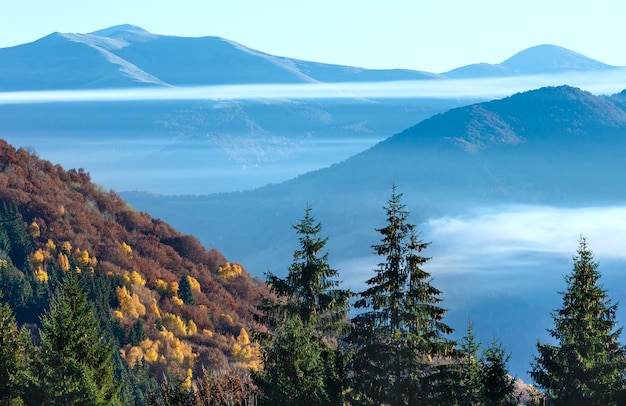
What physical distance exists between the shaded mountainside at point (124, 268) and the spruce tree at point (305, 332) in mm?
36646

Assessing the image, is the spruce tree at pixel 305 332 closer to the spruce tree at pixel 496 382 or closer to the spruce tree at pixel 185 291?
the spruce tree at pixel 496 382

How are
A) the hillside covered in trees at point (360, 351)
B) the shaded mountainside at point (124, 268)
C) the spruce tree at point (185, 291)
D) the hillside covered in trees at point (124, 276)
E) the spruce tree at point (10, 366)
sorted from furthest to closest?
the spruce tree at point (185, 291) < the shaded mountainside at point (124, 268) < the hillside covered in trees at point (124, 276) < the spruce tree at point (10, 366) < the hillside covered in trees at point (360, 351)

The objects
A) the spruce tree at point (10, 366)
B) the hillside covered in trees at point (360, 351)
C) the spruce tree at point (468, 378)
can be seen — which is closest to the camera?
the hillside covered in trees at point (360, 351)

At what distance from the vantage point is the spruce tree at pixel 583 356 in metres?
29.9

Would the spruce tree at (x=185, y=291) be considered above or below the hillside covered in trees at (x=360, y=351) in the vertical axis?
below

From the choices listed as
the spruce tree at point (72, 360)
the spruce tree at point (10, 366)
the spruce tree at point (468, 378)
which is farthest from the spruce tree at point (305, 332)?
the spruce tree at point (10, 366)

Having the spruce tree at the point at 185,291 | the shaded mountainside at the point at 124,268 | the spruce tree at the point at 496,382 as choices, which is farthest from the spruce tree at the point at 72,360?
the spruce tree at the point at 185,291

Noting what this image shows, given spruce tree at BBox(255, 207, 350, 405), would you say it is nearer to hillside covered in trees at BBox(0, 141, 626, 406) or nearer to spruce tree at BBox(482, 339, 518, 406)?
hillside covered in trees at BBox(0, 141, 626, 406)

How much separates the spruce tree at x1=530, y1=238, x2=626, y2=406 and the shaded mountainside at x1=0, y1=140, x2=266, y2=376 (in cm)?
3975

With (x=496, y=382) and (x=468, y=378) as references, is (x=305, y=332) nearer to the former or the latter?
(x=468, y=378)

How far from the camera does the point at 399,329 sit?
29.8 meters

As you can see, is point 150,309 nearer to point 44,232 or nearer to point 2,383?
point 44,232

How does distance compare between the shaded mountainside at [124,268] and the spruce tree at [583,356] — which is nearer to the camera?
the spruce tree at [583,356]

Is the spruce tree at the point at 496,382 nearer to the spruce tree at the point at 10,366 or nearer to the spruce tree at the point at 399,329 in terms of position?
the spruce tree at the point at 399,329
